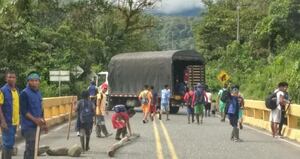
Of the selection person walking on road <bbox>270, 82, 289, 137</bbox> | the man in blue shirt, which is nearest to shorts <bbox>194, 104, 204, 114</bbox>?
person walking on road <bbox>270, 82, 289, 137</bbox>

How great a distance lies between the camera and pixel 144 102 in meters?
28.1

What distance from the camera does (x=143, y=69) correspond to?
1516 inches

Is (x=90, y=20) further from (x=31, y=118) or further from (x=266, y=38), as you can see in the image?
(x=31, y=118)

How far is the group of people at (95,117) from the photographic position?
1533cm

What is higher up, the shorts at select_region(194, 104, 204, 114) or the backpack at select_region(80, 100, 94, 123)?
the backpack at select_region(80, 100, 94, 123)

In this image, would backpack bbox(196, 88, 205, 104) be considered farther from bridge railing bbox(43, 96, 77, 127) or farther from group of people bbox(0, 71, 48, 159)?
group of people bbox(0, 71, 48, 159)

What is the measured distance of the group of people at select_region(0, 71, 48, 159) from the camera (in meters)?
10.0

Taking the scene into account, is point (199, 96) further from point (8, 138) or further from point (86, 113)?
point (8, 138)

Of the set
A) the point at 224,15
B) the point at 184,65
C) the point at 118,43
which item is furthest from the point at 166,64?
the point at 224,15

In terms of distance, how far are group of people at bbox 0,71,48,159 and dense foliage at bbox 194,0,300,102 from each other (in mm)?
21356

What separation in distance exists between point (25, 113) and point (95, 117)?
8.38m

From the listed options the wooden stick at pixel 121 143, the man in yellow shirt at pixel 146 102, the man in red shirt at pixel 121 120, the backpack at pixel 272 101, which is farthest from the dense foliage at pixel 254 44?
the man in red shirt at pixel 121 120

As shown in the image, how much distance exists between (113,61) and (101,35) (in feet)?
88.5

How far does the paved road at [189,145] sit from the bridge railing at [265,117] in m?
0.67
